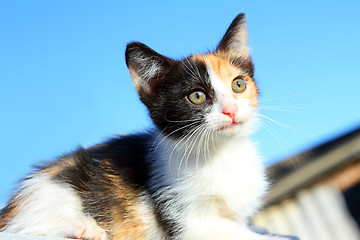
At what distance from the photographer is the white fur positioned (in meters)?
1.49

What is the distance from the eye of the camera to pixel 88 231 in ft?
4.88

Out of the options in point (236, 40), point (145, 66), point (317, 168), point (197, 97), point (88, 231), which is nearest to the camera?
point (88, 231)

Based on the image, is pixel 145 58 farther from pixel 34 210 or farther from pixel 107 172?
pixel 34 210

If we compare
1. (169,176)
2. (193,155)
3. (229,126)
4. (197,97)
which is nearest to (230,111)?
(229,126)

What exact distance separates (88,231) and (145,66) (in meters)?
0.81

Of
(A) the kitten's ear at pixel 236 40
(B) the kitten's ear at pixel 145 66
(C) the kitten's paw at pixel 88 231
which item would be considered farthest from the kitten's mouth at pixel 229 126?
(C) the kitten's paw at pixel 88 231

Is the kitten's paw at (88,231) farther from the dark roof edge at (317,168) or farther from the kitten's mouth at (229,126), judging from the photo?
the dark roof edge at (317,168)

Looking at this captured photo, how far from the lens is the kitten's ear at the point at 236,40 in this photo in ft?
6.45

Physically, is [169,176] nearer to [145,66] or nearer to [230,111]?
[230,111]

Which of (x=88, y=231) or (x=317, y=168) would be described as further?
(x=317, y=168)

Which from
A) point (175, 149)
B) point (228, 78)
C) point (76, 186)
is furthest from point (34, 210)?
point (228, 78)

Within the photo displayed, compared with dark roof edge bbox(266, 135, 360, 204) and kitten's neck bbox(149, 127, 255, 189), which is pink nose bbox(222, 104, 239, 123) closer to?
kitten's neck bbox(149, 127, 255, 189)

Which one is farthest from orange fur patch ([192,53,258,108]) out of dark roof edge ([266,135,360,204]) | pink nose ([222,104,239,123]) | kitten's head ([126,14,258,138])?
dark roof edge ([266,135,360,204])

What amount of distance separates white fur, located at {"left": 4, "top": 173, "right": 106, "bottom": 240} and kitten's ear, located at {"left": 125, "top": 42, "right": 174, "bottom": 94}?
0.61 meters
